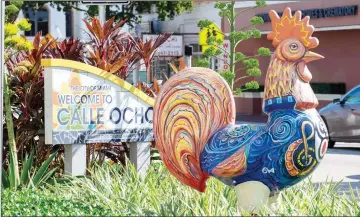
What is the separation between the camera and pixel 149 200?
860 cm

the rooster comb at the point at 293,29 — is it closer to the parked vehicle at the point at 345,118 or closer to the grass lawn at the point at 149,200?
the grass lawn at the point at 149,200

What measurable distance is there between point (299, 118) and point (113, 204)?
1.87 metres

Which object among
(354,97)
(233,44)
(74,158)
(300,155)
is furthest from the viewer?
(354,97)

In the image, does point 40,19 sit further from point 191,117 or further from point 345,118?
point 191,117

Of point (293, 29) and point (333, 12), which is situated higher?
point (333, 12)

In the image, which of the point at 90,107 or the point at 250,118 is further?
the point at 250,118

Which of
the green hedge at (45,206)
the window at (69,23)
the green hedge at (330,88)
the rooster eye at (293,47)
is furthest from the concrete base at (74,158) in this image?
the window at (69,23)

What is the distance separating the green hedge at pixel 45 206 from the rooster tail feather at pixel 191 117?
0.74 m

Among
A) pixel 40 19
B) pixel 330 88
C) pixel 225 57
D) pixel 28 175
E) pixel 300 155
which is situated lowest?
pixel 330 88

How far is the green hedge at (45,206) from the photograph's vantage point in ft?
25.6

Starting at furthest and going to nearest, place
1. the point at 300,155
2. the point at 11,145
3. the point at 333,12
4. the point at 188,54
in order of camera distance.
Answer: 1. the point at 333,12
2. the point at 188,54
3. the point at 11,145
4. the point at 300,155

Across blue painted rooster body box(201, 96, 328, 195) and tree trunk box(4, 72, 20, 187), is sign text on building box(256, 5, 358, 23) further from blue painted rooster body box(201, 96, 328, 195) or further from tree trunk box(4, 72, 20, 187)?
blue painted rooster body box(201, 96, 328, 195)

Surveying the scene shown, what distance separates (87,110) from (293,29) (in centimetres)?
354

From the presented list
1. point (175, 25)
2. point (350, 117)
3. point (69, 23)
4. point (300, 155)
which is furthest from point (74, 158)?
point (69, 23)
